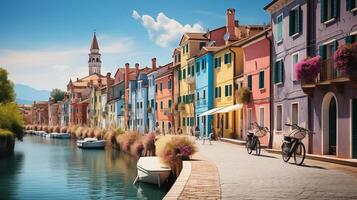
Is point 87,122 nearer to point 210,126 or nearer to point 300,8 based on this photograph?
point 210,126

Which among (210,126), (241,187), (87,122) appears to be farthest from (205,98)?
(87,122)

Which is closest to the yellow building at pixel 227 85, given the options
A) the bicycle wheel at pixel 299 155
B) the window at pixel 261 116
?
the window at pixel 261 116

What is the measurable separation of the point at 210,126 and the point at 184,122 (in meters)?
10.1

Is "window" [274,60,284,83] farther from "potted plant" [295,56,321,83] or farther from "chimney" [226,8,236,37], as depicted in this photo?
"chimney" [226,8,236,37]

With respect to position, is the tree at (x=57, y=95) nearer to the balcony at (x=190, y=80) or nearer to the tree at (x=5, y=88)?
the tree at (x=5, y=88)

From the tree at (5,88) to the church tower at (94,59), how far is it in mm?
101524

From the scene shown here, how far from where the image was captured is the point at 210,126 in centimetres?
4803

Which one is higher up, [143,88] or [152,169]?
[143,88]

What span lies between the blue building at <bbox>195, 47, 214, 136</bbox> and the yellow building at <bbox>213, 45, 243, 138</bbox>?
656 mm

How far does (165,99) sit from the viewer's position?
211 feet

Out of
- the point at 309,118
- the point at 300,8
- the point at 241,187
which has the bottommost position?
the point at 241,187

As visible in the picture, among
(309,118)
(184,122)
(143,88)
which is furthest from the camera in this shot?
(143,88)

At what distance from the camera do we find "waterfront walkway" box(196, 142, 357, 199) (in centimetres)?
1209

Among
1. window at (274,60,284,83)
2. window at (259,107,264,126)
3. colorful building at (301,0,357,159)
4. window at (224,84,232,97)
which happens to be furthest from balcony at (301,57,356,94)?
window at (224,84,232,97)
